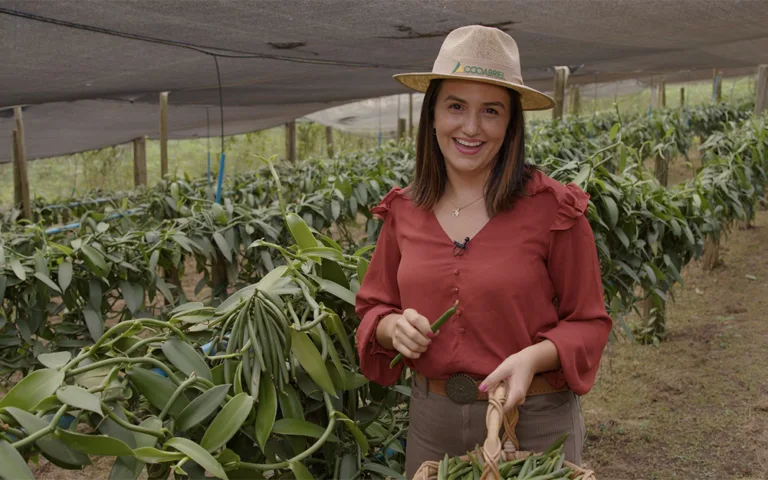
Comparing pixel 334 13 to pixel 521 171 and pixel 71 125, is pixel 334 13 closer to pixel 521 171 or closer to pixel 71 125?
pixel 521 171

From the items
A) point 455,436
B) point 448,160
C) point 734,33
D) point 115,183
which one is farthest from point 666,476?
point 115,183

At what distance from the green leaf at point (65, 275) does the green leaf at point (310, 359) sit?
100cm

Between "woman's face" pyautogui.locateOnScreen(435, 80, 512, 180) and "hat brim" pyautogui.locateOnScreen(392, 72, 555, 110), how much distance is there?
0.07 feet

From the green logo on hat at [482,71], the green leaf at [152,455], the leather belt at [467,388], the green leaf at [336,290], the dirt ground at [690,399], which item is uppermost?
the green logo on hat at [482,71]

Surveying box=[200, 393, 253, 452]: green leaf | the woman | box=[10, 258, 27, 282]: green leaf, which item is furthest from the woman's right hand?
box=[10, 258, 27, 282]: green leaf

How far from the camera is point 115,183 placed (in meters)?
8.28

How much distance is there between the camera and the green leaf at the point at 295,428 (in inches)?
37.3

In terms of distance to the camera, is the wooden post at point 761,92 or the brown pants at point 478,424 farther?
the wooden post at point 761,92

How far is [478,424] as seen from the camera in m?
1.01

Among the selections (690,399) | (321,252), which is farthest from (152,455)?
(690,399)

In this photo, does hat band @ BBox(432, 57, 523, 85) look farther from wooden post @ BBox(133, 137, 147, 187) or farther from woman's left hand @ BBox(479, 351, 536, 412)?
wooden post @ BBox(133, 137, 147, 187)

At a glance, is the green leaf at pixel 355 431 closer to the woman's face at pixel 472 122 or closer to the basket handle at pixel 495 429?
the basket handle at pixel 495 429

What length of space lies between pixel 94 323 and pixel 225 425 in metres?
1.11

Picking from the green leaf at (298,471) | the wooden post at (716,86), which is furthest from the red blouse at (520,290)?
the wooden post at (716,86)
